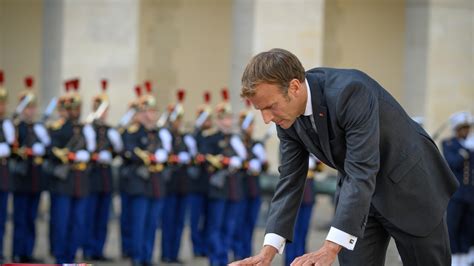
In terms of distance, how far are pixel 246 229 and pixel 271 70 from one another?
28.6ft

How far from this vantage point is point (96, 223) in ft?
41.2

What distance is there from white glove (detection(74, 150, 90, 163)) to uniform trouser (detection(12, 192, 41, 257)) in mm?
705

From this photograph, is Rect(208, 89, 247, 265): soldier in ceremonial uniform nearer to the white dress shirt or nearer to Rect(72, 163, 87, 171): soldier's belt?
Rect(72, 163, 87, 171): soldier's belt

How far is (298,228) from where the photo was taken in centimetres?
1213

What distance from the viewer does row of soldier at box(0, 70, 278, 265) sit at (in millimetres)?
11523

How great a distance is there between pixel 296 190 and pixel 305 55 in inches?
430

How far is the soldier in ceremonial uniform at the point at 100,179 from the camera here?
39.2ft

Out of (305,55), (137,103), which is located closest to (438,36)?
(305,55)

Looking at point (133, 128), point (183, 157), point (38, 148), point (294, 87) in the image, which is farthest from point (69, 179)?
point (294, 87)

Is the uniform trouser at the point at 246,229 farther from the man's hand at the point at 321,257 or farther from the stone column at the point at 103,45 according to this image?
the man's hand at the point at 321,257

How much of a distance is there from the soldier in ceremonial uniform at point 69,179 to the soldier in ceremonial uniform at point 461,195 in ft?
13.9

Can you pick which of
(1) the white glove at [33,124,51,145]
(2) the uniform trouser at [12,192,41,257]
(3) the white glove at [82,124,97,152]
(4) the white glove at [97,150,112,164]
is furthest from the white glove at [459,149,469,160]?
(2) the uniform trouser at [12,192,41,257]

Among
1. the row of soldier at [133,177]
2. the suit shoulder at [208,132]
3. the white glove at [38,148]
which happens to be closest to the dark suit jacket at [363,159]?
the row of soldier at [133,177]

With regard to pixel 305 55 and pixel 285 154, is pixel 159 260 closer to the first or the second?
pixel 305 55
